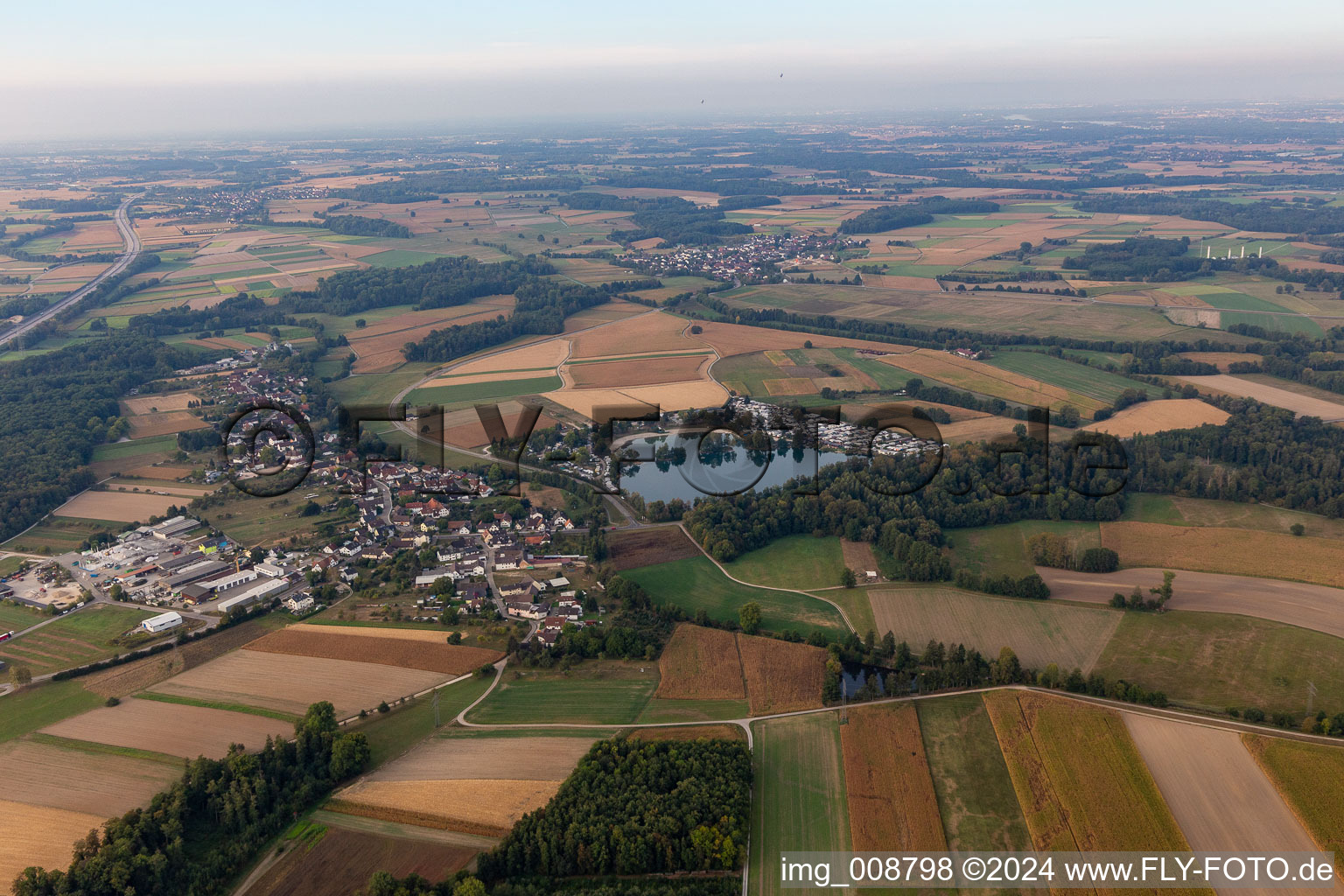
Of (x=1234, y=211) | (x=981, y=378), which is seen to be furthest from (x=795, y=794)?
(x=1234, y=211)

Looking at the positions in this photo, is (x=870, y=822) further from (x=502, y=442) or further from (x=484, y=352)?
(x=484, y=352)

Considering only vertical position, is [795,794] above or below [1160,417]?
below

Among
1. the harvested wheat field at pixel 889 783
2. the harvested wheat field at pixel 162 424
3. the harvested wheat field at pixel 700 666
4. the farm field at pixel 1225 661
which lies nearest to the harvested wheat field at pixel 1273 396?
the farm field at pixel 1225 661

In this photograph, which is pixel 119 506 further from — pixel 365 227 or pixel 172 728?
pixel 365 227

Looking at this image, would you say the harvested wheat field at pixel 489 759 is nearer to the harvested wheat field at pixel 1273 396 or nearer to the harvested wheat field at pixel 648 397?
the harvested wheat field at pixel 648 397

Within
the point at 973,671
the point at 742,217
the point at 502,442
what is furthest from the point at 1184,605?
the point at 742,217
